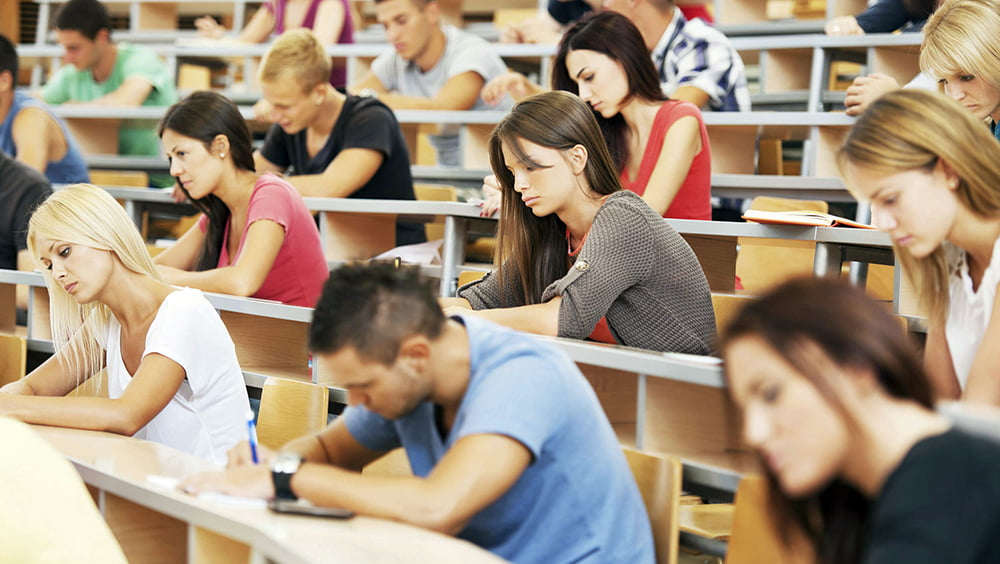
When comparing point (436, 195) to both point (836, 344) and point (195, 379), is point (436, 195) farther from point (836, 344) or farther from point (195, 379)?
point (836, 344)

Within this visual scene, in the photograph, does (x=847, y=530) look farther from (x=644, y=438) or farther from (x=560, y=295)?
(x=560, y=295)

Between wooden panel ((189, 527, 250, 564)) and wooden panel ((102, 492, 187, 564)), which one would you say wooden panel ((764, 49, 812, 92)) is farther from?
wooden panel ((189, 527, 250, 564))

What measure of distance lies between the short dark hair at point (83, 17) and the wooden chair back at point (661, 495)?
4127 mm

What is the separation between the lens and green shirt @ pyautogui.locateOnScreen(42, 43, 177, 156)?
16.6 ft

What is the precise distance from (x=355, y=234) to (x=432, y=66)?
118 cm

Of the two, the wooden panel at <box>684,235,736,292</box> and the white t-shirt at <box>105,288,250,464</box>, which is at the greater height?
the wooden panel at <box>684,235,736,292</box>

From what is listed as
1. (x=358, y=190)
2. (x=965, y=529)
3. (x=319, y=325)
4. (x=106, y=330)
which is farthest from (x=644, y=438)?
(x=358, y=190)

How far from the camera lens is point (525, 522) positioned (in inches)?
58.3

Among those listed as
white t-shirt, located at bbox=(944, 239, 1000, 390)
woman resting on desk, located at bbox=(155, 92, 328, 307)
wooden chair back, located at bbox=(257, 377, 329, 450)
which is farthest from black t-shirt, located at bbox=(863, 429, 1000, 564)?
woman resting on desk, located at bbox=(155, 92, 328, 307)

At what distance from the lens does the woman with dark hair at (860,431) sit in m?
0.95

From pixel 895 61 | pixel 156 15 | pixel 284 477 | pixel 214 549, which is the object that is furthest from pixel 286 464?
pixel 156 15

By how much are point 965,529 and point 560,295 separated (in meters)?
1.26

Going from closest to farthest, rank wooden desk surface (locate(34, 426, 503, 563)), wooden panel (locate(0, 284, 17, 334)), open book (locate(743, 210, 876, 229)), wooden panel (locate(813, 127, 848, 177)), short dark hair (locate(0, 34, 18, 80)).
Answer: wooden desk surface (locate(34, 426, 503, 563)) < open book (locate(743, 210, 876, 229)) < wooden panel (locate(0, 284, 17, 334)) < wooden panel (locate(813, 127, 848, 177)) < short dark hair (locate(0, 34, 18, 80))

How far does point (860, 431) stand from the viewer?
1.01m
